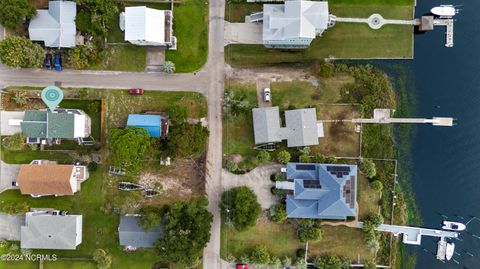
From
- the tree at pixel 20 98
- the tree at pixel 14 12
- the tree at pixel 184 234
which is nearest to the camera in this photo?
the tree at pixel 184 234

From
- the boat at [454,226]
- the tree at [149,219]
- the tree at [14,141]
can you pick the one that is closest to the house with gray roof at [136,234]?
the tree at [149,219]

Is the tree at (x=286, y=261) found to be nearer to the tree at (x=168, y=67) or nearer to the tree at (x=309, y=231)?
the tree at (x=309, y=231)

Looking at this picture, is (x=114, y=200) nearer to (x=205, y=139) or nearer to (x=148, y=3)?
(x=205, y=139)

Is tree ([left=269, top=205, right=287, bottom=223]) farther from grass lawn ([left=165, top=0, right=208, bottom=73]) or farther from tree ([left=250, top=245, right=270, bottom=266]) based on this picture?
grass lawn ([left=165, top=0, right=208, bottom=73])

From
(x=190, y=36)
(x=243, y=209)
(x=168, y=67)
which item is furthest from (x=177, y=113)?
(x=243, y=209)

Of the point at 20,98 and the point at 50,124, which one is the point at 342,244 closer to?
the point at 50,124

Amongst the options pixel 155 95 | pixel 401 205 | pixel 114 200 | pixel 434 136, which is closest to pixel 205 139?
pixel 155 95
